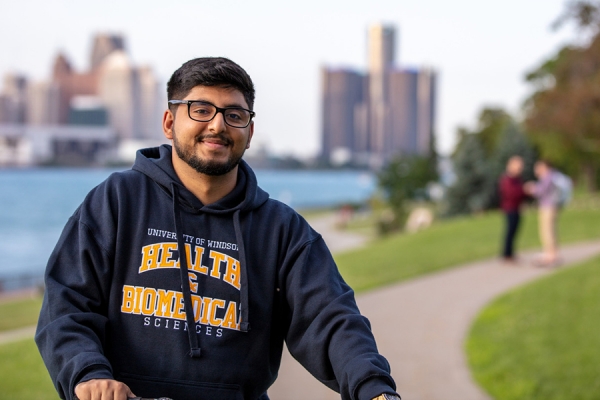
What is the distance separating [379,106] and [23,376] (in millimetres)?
143671

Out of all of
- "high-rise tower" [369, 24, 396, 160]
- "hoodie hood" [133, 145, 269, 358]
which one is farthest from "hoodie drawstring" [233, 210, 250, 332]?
"high-rise tower" [369, 24, 396, 160]

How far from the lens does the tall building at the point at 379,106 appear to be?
134625 mm

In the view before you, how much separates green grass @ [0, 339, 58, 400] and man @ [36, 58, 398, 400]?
6.18 metres

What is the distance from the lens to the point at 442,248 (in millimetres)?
18297

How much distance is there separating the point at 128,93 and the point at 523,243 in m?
101

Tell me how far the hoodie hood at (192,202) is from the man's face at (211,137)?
9 cm

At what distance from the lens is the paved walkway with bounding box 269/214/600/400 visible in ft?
22.9

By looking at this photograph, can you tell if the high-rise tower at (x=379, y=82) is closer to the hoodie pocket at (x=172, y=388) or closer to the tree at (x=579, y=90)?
the tree at (x=579, y=90)

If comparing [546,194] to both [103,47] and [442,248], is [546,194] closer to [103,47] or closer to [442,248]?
[442,248]

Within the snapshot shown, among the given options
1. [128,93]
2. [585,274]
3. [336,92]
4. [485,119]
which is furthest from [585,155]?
[336,92]

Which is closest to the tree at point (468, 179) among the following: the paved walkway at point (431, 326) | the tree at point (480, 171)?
the tree at point (480, 171)

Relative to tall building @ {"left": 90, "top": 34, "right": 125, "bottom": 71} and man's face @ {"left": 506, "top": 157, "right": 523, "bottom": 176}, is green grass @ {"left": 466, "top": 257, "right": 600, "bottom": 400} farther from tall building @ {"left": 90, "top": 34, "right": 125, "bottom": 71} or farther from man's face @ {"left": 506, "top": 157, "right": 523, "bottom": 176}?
tall building @ {"left": 90, "top": 34, "right": 125, "bottom": 71}

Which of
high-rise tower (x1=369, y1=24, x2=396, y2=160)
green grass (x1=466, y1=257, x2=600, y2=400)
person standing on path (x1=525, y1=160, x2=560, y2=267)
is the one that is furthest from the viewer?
high-rise tower (x1=369, y1=24, x2=396, y2=160)

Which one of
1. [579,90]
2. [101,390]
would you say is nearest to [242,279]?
[101,390]
